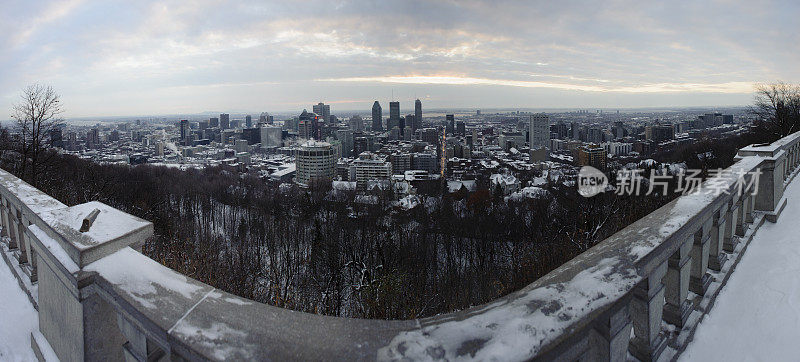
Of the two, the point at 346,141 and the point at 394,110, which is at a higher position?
the point at 394,110

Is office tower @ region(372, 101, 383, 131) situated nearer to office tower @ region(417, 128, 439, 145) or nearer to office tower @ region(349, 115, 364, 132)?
office tower @ region(349, 115, 364, 132)

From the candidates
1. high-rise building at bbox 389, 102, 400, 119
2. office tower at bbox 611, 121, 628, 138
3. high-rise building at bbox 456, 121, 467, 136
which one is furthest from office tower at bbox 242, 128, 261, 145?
office tower at bbox 611, 121, 628, 138

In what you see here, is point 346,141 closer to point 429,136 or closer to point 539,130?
point 429,136

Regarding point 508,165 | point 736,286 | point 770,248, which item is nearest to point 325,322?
point 736,286

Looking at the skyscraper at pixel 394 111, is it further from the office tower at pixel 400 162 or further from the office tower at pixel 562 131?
the office tower at pixel 400 162

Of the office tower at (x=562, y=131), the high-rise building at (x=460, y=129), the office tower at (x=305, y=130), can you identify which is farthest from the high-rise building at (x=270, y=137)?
the office tower at (x=562, y=131)

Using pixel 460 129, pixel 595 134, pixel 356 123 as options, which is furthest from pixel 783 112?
pixel 356 123
